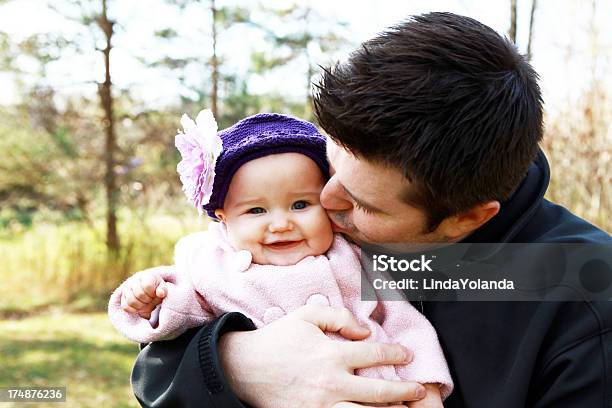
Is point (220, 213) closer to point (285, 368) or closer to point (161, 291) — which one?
point (161, 291)

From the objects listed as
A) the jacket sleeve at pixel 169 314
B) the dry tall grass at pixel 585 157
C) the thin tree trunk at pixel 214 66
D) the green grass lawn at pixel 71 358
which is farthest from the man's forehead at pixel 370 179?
the thin tree trunk at pixel 214 66

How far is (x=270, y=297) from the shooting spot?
192cm

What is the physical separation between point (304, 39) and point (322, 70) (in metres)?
10.7

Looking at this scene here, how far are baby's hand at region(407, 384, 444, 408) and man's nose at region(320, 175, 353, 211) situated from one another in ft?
1.72

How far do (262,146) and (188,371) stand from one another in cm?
66

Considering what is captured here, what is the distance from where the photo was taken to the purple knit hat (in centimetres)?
196

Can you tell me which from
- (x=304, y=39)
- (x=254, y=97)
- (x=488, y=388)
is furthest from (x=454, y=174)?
(x=304, y=39)

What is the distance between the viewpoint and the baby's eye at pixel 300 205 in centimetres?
197

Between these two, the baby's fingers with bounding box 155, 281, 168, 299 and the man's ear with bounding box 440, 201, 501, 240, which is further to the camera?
the baby's fingers with bounding box 155, 281, 168, 299

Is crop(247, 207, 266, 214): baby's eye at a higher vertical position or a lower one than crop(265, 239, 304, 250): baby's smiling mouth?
higher

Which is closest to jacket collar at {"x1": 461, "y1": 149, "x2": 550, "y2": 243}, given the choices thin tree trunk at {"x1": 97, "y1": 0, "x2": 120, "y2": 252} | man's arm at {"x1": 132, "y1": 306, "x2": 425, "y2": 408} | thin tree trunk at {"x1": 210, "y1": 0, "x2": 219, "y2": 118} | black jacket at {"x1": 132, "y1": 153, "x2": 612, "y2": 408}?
black jacket at {"x1": 132, "y1": 153, "x2": 612, "y2": 408}

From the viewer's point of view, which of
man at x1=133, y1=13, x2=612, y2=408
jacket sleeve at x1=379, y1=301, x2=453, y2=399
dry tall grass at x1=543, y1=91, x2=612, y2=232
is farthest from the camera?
dry tall grass at x1=543, y1=91, x2=612, y2=232

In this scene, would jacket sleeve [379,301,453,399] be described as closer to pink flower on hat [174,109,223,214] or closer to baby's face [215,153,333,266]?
baby's face [215,153,333,266]

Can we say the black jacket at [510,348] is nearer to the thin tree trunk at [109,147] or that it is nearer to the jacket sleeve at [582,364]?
the jacket sleeve at [582,364]
